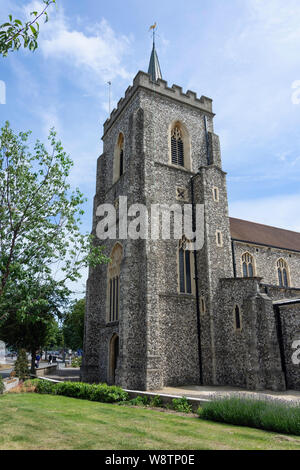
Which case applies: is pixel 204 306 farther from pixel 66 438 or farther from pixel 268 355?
pixel 66 438

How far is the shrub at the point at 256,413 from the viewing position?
7.15m

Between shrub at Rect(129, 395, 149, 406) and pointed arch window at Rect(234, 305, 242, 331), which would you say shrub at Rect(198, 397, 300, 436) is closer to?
shrub at Rect(129, 395, 149, 406)

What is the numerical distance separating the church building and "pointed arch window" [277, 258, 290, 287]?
76 mm

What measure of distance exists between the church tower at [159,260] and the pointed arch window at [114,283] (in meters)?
0.06

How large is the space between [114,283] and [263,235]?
13046mm

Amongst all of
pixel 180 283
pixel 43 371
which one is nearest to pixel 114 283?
pixel 180 283

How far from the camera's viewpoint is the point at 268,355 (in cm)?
1509

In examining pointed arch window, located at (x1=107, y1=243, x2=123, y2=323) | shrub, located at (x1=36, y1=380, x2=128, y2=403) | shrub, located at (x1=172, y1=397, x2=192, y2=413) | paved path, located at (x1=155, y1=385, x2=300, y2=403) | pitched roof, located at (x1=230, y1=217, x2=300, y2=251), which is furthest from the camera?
pitched roof, located at (x1=230, y1=217, x2=300, y2=251)

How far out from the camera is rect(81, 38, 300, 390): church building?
1565cm

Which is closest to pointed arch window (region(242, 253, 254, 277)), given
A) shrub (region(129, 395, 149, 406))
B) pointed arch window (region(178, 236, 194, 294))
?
pointed arch window (region(178, 236, 194, 294))

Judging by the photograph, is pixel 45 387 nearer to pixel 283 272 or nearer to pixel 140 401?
pixel 140 401

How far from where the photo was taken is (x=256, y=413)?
7.90 m

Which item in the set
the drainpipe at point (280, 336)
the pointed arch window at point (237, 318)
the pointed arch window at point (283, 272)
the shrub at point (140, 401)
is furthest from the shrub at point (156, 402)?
the pointed arch window at point (283, 272)

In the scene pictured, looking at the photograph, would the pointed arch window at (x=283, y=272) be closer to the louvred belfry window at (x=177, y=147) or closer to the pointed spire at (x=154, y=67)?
the louvred belfry window at (x=177, y=147)
